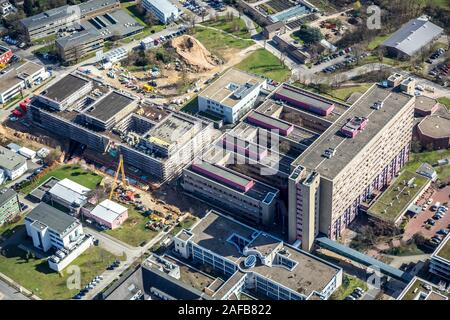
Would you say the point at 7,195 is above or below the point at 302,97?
below

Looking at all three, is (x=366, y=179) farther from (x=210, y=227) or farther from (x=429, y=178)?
(x=210, y=227)

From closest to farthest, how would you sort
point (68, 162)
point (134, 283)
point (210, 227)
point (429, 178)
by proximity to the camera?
point (134, 283), point (210, 227), point (429, 178), point (68, 162)

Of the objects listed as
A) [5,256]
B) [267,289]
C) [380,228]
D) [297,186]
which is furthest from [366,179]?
[5,256]

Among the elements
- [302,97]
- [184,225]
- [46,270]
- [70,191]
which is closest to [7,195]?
[70,191]

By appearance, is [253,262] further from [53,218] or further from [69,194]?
[69,194]

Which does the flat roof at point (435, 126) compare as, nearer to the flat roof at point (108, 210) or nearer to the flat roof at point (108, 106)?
the flat roof at point (108, 106)
